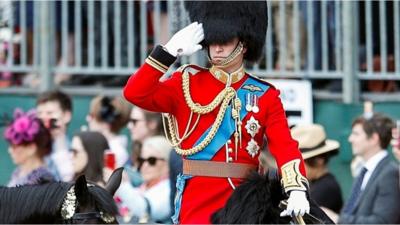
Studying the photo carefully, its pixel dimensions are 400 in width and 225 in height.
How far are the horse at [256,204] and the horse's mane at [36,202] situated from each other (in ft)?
1.53

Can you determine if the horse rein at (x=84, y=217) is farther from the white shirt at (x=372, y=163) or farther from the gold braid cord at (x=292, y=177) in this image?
the white shirt at (x=372, y=163)

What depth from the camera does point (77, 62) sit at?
10.1m

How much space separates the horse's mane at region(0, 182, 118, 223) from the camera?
4.95 meters

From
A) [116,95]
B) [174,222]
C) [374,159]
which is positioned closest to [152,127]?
[116,95]

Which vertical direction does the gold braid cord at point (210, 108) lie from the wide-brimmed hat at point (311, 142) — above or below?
above

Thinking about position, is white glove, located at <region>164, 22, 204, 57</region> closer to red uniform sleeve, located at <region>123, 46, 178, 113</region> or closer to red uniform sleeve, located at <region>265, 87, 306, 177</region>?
red uniform sleeve, located at <region>123, 46, 178, 113</region>

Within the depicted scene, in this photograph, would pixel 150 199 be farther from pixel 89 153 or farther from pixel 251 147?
pixel 251 147

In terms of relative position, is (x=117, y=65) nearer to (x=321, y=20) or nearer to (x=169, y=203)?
(x=321, y=20)

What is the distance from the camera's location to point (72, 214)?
4.92m

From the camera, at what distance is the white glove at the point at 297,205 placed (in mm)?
4984

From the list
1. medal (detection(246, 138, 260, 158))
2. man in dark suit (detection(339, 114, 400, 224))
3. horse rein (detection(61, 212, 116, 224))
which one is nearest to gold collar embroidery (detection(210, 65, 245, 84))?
medal (detection(246, 138, 260, 158))

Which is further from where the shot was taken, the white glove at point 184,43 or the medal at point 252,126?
the medal at point 252,126

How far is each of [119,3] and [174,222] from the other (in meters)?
4.63

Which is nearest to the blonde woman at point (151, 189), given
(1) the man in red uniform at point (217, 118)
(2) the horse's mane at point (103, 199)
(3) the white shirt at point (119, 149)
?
(3) the white shirt at point (119, 149)
